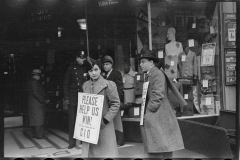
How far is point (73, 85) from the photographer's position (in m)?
6.97

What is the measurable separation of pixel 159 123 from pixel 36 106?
9.92 ft

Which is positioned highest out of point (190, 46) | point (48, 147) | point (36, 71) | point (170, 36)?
point (170, 36)

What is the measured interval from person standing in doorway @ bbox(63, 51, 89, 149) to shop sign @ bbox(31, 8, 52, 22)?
3.22 ft

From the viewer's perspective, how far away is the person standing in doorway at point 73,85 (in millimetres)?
6902

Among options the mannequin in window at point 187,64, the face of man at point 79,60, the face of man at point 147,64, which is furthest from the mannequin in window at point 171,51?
the face of man at point 147,64

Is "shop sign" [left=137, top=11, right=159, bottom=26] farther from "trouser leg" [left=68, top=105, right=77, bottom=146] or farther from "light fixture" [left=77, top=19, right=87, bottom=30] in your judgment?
"trouser leg" [left=68, top=105, right=77, bottom=146]

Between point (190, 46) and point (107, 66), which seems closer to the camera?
point (107, 66)

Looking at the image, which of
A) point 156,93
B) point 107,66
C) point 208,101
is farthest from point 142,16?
point 156,93

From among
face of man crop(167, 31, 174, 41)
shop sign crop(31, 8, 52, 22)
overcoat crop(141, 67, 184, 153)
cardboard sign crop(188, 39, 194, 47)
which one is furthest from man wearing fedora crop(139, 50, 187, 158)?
cardboard sign crop(188, 39, 194, 47)

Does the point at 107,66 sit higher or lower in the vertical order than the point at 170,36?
lower

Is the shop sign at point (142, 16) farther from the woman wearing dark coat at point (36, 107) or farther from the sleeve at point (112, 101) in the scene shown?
the sleeve at point (112, 101)

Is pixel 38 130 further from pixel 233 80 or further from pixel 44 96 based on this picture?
pixel 233 80

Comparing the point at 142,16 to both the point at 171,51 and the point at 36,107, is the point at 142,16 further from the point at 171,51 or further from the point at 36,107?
the point at 36,107

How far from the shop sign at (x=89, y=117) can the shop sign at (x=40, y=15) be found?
2396 millimetres
